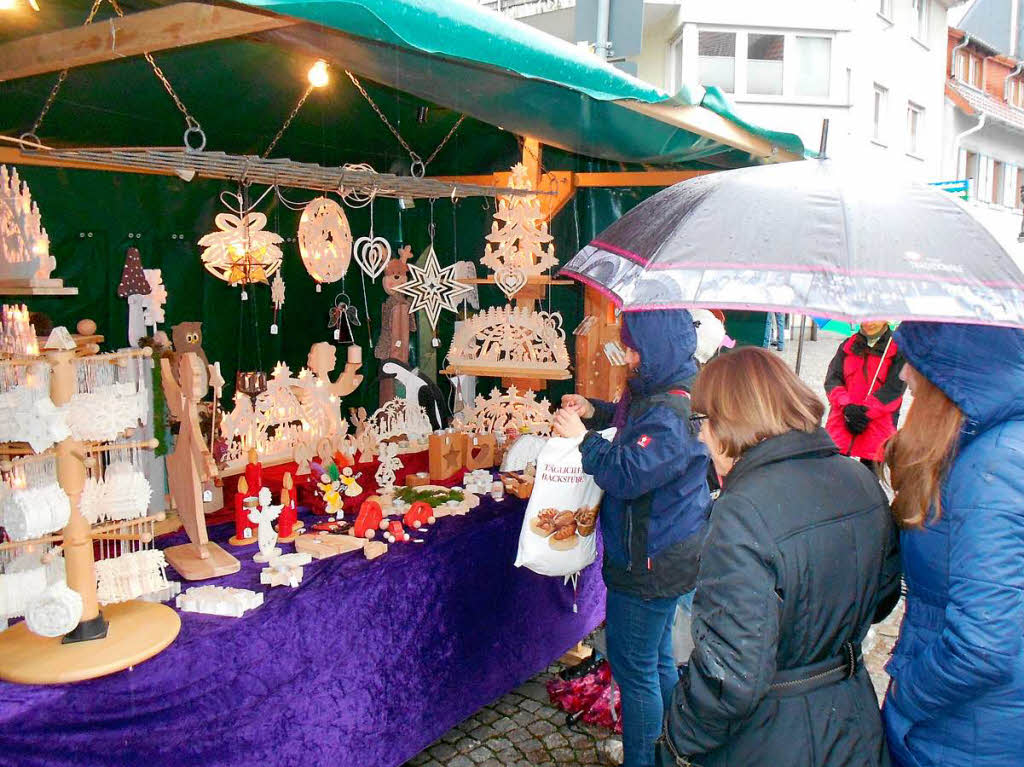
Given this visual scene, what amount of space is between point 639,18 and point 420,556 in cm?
364

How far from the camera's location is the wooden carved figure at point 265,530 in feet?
8.48

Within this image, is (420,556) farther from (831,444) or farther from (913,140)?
(913,140)

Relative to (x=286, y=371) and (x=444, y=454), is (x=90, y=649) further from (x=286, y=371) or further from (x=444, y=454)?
(x=444, y=454)

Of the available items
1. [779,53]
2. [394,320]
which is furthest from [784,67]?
[394,320]

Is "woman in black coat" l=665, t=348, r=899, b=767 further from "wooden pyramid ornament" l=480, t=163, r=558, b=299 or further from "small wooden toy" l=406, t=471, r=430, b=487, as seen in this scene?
"wooden pyramid ornament" l=480, t=163, r=558, b=299

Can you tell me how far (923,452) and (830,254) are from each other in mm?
448

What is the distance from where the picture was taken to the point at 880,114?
1446cm

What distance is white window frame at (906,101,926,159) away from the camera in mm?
15414

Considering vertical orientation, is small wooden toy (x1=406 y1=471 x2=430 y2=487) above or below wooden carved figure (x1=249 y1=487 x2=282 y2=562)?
below

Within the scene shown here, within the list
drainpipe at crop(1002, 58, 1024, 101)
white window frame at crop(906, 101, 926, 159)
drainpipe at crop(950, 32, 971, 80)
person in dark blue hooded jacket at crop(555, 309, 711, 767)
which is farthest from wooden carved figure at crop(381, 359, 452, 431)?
drainpipe at crop(1002, 58, 1024, 101)

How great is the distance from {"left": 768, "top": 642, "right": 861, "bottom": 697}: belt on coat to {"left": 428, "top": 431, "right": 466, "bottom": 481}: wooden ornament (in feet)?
7.34

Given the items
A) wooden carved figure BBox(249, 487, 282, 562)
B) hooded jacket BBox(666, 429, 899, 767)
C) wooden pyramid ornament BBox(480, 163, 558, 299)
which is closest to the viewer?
hooded jacket BBox(666, 429, 899, 767)

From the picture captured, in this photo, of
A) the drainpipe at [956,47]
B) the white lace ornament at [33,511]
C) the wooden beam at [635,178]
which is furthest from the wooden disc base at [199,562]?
the drainpipe at [956,47]

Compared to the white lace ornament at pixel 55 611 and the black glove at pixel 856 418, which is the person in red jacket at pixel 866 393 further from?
the white lace ornament at pixel 55 611
